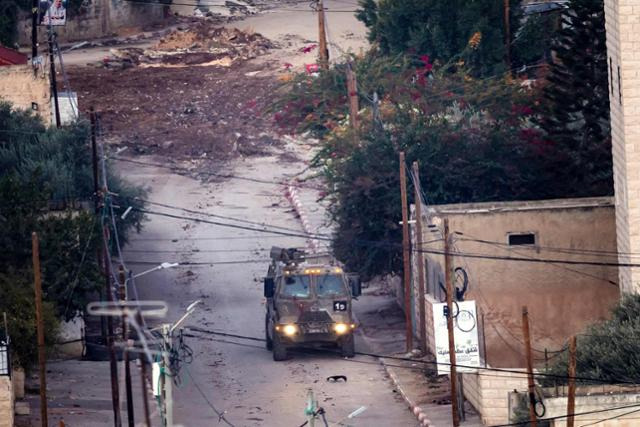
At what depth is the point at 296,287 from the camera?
144 ft

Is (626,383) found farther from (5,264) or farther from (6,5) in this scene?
(6,5)

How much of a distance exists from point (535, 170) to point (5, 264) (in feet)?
51.0

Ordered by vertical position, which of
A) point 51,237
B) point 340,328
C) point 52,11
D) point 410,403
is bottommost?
point 410,403

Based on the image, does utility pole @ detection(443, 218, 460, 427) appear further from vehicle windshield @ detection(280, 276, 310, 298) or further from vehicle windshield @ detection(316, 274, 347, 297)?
vehicle windshield @ detection(280, 276, 310, 298)

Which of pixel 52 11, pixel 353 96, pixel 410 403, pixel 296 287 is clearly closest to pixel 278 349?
pixel 296 287

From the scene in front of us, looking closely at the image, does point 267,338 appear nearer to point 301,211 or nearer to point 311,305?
point 311,305

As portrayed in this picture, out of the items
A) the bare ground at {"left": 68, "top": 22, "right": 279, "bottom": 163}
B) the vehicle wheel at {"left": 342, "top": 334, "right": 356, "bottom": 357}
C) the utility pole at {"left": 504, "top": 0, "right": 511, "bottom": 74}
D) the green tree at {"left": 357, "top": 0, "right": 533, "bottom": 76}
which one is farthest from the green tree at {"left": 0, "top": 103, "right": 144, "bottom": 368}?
the utility pole at {"left": 504, "top": 0, "right": 511, "bottom": 74}

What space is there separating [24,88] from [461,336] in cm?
2627

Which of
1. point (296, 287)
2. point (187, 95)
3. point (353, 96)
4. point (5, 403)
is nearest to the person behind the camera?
point (5, 403)

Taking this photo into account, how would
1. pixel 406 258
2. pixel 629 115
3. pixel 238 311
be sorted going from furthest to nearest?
pixel 238 311 < pixel 406 258 < pixel 629 115

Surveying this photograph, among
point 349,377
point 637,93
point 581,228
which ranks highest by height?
point 637,93

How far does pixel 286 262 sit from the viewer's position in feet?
146

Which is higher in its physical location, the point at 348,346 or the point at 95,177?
the point at 95,177

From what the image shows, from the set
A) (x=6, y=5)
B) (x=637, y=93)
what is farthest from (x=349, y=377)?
(x=6, y=5)
